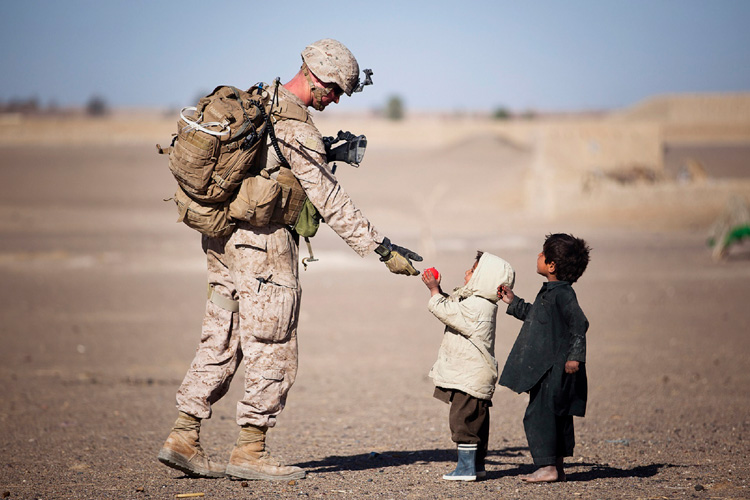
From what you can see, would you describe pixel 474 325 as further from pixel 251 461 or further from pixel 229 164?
pixel 229 164

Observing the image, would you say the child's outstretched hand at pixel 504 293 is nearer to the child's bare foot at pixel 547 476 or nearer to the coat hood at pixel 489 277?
the coat hood at pixel 489 277

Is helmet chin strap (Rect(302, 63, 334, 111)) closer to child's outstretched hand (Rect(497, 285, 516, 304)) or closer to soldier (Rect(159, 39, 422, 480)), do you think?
soldier (Rect(159, 39, 422, 480))

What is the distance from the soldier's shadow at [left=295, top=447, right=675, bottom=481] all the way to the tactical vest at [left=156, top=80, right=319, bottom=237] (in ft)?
5.41

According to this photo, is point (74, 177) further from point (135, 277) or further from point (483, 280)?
point (483, 280)

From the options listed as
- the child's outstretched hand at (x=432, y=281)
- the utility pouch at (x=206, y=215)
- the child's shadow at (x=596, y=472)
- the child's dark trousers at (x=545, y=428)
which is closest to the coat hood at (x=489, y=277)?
the child's outstretched hand at (x=432, y=281)

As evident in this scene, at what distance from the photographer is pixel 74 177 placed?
4331 centimetres

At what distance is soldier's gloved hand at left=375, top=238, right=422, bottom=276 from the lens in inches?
169

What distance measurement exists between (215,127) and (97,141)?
5994cm

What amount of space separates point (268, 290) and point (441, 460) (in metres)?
1.77

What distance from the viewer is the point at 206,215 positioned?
4258mm

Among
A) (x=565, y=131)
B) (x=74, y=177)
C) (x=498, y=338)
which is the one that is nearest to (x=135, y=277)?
(x=498, y=338)

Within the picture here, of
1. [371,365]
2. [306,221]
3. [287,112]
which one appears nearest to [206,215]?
[306,221]

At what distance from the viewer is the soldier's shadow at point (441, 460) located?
15.6 ft

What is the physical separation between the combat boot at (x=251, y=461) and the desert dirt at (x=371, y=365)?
81 millimetres
